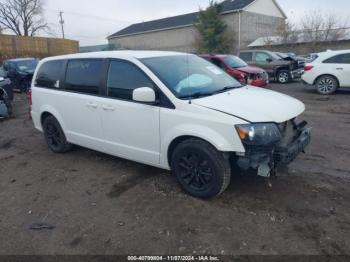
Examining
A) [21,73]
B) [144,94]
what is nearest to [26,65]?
[21,73]

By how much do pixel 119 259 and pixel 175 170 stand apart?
1.38 meters

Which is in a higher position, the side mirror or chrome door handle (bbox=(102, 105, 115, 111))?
the side mirror

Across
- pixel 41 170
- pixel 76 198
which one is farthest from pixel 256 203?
pixel 41 170

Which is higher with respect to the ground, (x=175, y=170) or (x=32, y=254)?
(x=175, y=170)

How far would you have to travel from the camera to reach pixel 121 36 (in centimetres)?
5047

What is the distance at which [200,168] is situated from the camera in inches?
144

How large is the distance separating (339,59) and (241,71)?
344 centimetres

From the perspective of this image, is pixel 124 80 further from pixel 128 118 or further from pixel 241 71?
pixel 241 71

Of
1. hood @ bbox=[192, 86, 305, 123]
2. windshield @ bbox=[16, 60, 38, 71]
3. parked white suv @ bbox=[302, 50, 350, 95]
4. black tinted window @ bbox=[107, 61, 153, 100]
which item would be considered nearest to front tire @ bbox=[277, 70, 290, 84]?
parked white suv @ bbox=[302, 50, 350, 95]

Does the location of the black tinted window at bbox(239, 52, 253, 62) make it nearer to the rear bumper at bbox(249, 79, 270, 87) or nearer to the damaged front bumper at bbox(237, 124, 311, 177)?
the rear bumper at bbox(249, 79, 270, 87)

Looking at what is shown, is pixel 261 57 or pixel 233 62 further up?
pixel 261 57

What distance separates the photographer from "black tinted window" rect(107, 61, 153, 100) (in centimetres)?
401

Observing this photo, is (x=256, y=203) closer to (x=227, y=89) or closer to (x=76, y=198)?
(x=227, y=89)

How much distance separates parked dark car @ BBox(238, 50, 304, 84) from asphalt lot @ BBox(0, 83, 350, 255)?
34.1 ft
